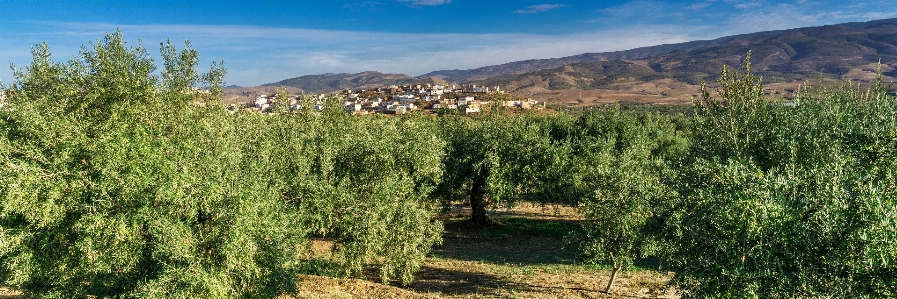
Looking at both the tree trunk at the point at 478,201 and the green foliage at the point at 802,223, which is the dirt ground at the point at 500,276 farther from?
the green foliage at the point at 802,223

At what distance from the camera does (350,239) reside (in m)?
21.9

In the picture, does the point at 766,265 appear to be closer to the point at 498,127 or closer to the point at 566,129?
the point at 498,127

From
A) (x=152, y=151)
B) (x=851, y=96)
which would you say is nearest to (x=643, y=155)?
(x=851, y=96)

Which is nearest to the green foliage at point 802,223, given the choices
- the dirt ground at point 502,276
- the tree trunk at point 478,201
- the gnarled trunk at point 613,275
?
the gnarled trunk at point 613,275

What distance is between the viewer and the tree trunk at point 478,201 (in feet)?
123

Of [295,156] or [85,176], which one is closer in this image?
[85,176]

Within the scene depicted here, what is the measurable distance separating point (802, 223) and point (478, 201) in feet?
95.3

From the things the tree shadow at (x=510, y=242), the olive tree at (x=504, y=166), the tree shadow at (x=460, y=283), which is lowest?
the tree shadow at (x=510, y=242)

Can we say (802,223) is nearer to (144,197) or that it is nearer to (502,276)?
(502,276)

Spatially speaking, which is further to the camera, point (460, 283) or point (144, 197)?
point (460, 283)

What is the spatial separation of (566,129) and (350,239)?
4110 centimetres

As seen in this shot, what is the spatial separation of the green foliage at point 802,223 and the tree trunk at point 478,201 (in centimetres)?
2117

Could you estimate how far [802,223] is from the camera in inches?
415

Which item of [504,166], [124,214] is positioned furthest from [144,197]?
[504,166]
